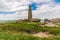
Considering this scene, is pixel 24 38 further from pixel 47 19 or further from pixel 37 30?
pixel 47 19

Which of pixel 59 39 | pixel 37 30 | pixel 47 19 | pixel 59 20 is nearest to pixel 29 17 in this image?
pixel 47 19

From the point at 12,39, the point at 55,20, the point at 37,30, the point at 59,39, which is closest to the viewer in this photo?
the point at 12,39

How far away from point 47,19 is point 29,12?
8563 mm

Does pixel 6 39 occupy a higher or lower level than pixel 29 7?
lower

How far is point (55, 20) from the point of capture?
67.6m

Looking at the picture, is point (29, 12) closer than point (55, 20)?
No

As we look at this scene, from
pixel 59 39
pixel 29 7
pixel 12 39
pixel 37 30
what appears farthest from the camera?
pixel 29 7

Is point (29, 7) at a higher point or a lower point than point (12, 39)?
higher

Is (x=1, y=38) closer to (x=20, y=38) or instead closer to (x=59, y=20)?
(x=20, y=38)

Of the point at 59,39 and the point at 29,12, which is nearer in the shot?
the point at 59,39

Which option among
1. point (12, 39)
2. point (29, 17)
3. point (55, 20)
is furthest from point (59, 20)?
point (12, 39)

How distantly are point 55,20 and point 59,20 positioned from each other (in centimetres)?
191

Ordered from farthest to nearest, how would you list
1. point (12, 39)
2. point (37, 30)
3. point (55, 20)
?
1. point (55, 20)
2. point (37, 30)
3. point (12, 39)

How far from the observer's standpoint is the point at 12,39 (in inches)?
906
